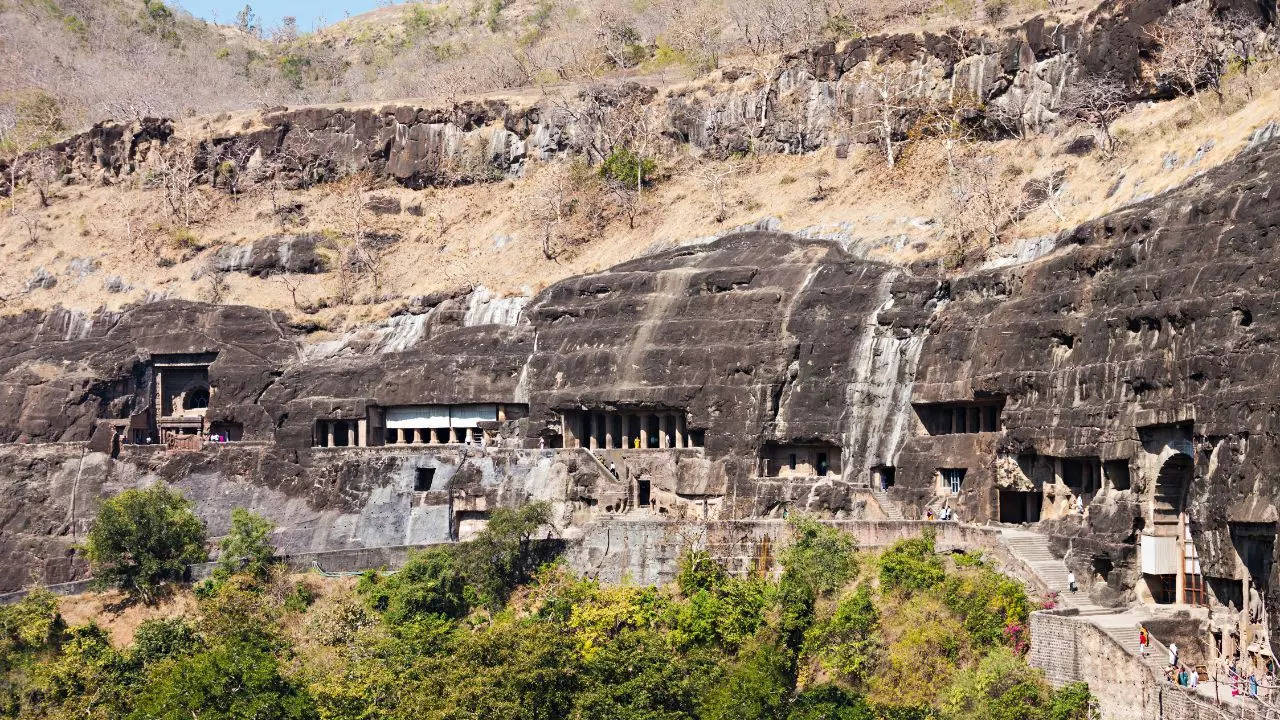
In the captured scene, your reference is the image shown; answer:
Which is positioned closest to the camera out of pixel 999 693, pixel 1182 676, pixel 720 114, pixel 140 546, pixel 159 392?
pixel 1182 676

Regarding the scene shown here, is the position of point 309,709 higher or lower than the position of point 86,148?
lower

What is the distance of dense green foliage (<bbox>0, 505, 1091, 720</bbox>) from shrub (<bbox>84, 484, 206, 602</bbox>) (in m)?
2.64

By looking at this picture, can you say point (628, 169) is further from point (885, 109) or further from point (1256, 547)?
point (1256, 547)

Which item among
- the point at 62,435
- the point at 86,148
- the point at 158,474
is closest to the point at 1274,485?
the point at 158,474

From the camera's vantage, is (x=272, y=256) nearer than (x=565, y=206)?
No

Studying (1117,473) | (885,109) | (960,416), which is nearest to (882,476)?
(960,416)

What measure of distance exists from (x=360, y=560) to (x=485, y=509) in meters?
5.62

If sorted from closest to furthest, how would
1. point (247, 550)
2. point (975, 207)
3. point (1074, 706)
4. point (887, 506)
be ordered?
point (1074, 706) → point (887, 506) → point (247, 550) → point (975, 207)

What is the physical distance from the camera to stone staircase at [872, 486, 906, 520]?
61.2 m

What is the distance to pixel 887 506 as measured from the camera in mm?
61750

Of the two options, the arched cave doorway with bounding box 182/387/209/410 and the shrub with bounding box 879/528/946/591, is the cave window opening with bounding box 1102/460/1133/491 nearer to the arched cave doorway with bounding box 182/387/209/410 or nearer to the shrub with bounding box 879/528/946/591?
the shrub with bounding box 879/528/946/591

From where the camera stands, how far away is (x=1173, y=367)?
4972 cm

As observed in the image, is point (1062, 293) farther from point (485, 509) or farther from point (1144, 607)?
point (485, 509)

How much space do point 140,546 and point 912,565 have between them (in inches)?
1187
